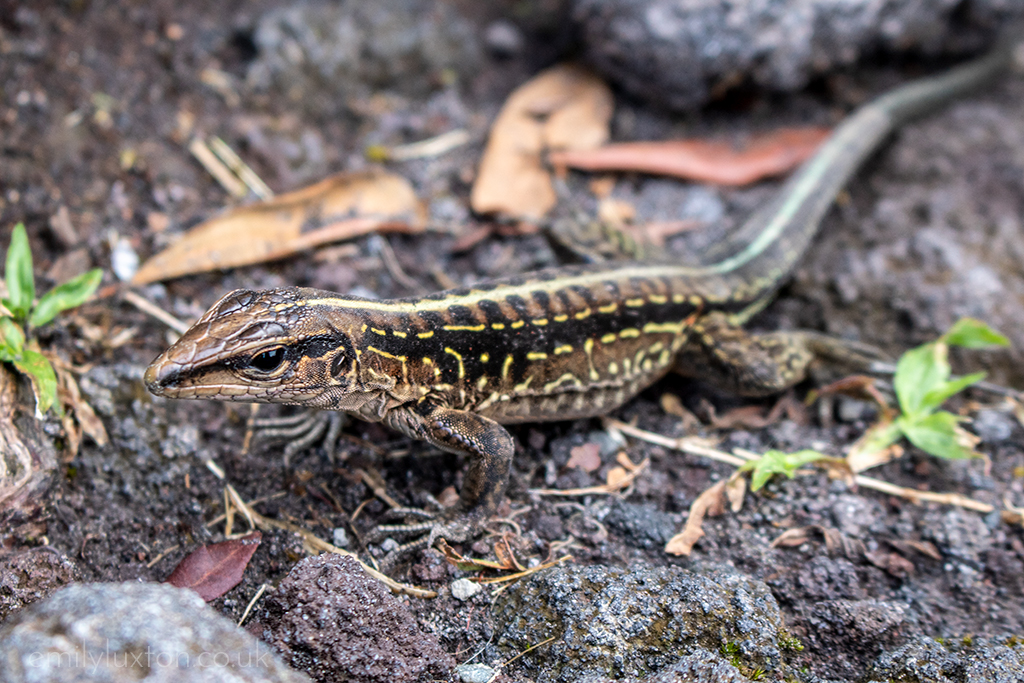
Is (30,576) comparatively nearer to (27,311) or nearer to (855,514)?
(27,311)

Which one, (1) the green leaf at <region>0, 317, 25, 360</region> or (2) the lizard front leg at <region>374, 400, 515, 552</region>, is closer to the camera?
(1) the green leaf at <region>0, 317, 25, 360</region>

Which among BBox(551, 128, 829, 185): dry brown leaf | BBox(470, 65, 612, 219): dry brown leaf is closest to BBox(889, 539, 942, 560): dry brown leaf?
BBox(551, 128, 829, 185): dry brown leaf

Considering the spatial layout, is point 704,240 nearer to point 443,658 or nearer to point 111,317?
point 443,658

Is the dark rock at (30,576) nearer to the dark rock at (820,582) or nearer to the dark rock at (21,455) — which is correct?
the dark rock at (21,455)

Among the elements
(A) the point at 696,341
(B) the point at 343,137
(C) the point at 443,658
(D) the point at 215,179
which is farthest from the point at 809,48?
(C) the point at 443,658

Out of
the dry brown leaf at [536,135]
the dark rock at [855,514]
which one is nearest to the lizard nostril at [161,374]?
the dry brown leaf at [536,135]

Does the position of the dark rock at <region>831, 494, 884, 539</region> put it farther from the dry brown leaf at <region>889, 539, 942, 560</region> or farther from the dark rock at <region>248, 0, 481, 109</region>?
the dark rock at <region>248, 0, 481, 109</region>

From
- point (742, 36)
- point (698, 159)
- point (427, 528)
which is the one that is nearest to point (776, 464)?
point (427, 528)
